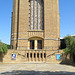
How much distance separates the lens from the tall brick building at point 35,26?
102ft

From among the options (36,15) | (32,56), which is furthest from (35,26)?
(32,56)

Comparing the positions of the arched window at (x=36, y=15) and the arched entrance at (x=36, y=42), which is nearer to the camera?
the arched entrance at (x=36, y=42)

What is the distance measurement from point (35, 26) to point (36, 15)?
11.6 feet

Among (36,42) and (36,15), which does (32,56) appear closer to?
(36,42)

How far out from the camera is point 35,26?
32969 millimetres

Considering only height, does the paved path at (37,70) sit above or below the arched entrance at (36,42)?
below

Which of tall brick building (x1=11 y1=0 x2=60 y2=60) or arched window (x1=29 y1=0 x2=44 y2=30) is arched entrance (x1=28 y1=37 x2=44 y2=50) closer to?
tall brick building (x1=11 y1=0 x2=60 y2=60)

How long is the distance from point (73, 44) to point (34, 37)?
503 inches

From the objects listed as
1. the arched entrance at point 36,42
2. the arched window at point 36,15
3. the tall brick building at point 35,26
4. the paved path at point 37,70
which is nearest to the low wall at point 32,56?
the tall brick building at point 35,26

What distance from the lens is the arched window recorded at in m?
32.8

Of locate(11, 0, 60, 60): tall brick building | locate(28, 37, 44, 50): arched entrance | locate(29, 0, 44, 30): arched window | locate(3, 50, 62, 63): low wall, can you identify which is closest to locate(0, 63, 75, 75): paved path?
locate(3, 50, 62, 63): low wall

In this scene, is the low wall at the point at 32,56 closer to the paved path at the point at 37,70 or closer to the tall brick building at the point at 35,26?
the tall brick building at the point at 35,26

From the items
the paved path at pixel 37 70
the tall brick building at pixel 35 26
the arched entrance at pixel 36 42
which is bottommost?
the paved path at pixel 37 70

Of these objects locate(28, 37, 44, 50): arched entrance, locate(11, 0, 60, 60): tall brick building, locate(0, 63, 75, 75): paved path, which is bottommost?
locate(0, 63, 75, 75): paved path
